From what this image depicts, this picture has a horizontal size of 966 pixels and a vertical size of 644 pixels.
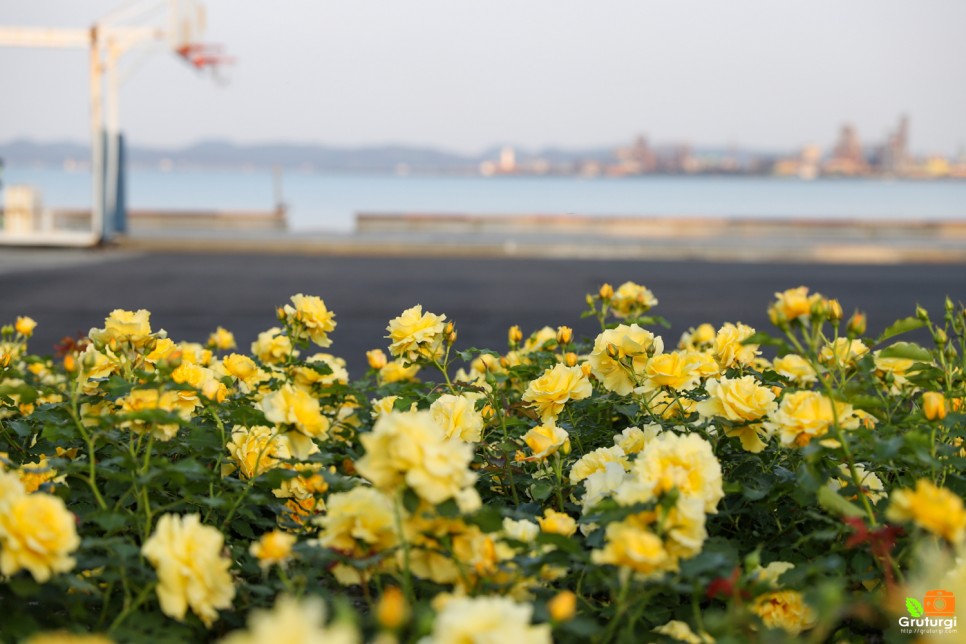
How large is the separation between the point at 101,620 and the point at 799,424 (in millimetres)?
1275

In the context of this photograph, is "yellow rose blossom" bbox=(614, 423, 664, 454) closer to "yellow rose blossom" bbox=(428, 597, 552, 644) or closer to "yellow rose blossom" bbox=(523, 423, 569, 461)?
"yellow rose blossom" bbox=(523, 423, 569, 461)

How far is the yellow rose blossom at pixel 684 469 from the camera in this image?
1.68 m

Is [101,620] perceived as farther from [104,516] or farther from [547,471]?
[547,471]

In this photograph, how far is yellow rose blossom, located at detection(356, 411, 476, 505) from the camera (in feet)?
4.76

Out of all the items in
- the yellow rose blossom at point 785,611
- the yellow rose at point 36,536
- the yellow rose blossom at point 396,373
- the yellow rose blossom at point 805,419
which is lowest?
the yellow rose blossom at point 785,611

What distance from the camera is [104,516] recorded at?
70.4 inches

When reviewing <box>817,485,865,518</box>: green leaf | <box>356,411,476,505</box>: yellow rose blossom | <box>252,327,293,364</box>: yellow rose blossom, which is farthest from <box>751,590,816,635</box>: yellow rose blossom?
<box>252,327,293,364</box>: yellow rose blossom

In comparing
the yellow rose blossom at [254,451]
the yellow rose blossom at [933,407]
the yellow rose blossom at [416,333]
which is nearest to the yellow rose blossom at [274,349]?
the yellow rose blossom at [416,333]

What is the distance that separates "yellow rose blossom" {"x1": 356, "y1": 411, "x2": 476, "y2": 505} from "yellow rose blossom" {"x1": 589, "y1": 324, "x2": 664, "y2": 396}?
1007 millimetres

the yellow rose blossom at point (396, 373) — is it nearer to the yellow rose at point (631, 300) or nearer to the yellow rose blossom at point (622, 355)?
the yellow rose at point (631, 300)

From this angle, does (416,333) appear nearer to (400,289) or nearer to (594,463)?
(594,463)

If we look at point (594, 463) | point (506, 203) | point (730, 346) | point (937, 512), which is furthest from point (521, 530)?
point (506, 203)

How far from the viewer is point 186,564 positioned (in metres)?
1.53

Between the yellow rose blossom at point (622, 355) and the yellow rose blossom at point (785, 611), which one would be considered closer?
the yellow rose blossom at point (785, 611)
